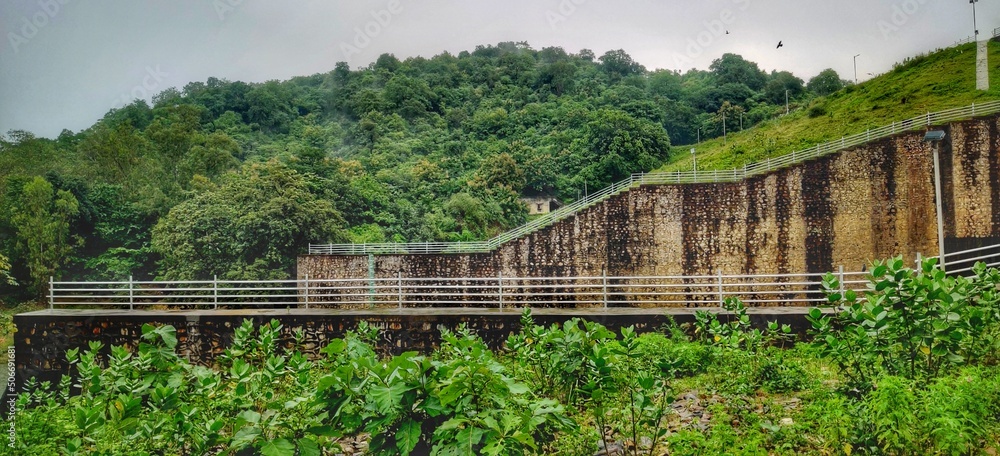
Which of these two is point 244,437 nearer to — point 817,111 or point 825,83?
point 817,111

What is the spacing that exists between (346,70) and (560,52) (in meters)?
22.1

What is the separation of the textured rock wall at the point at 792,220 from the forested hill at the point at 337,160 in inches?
459

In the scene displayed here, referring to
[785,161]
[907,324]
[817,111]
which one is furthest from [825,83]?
[907,324]

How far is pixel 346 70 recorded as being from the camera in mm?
58406

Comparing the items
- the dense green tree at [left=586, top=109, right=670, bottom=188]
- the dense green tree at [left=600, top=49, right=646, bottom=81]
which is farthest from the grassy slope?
the dense green tree at [left=600, top=49, right=646, bottom=81]

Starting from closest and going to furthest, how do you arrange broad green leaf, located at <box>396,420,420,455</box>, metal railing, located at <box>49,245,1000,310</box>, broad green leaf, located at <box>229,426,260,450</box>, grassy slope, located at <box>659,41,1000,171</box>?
broad green leaf, located at <box>396,420,420,455</box> → broad green leaf, located at <box>229,426,260,450</box> → metal railing, located at <box>49,245,1000,310</box> → grassy slope, located at <box>659,41,1000,171</box>

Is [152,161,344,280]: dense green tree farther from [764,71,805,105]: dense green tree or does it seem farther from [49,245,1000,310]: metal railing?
[764,71,805,105]: dense green tree

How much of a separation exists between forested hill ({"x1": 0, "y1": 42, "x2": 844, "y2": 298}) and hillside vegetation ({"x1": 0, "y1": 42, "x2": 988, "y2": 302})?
11cm

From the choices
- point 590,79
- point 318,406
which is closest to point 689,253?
point 318,406

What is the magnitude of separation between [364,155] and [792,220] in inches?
1121

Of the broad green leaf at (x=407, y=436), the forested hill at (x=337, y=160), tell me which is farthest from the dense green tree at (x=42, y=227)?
the broad green leaf at (x=407, y=436)

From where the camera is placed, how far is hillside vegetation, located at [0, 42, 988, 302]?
24688mm

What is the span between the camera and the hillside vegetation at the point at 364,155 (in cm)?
2469

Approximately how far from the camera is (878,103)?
25.8 meters
